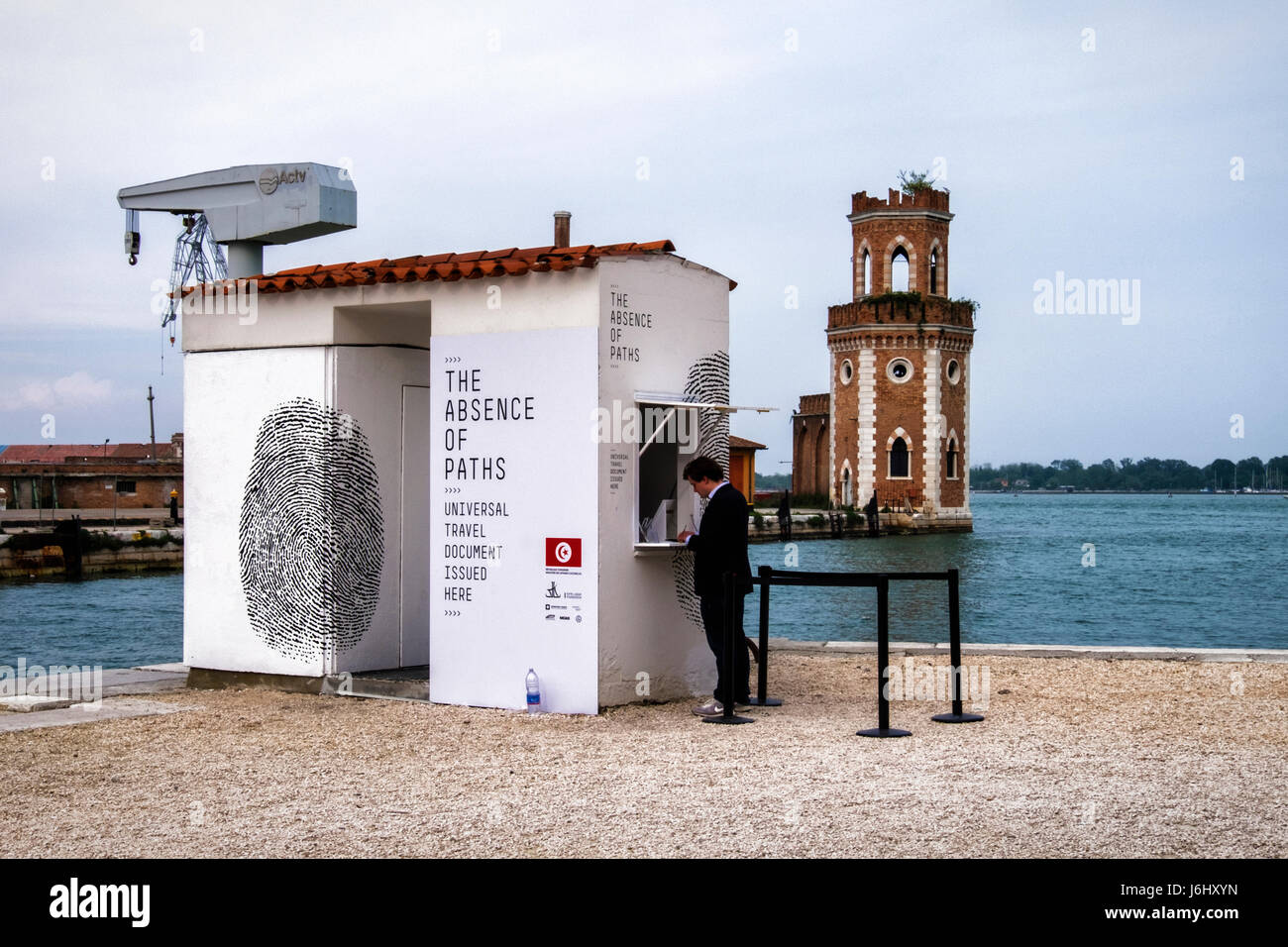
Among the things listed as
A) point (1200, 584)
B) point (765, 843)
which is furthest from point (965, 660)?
point (1200, 584)

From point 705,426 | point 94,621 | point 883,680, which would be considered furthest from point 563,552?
point 94,621

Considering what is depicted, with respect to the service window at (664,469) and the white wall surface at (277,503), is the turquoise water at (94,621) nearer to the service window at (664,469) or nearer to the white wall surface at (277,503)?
the white wall surface at (277,503)

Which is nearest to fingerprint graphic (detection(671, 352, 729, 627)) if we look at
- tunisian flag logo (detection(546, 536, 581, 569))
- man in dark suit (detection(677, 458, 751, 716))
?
man in dark suit (detection(677, 458, 751, 716))

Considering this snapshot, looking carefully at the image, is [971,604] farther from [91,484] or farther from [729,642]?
[91,484]

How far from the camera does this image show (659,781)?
739 centimetres

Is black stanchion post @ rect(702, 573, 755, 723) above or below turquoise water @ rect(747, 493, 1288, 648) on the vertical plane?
above

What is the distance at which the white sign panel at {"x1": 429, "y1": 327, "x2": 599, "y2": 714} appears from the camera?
31.6ft

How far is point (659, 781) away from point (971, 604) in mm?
34246

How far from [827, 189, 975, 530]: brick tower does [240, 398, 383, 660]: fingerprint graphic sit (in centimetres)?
6878

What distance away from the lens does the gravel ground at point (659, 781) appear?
6.09 metres

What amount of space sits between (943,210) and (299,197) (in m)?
74.4

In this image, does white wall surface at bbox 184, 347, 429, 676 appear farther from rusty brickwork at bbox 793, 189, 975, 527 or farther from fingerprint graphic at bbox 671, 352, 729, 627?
rusty brickwork at bbox 793, 189, 975, 527

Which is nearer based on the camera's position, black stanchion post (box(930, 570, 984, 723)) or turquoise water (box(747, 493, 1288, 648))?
black stanchion post (box(930, 570, 984, 723))

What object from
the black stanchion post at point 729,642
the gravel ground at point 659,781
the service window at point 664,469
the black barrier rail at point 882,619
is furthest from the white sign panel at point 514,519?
the black barrier rail at point 882,619
